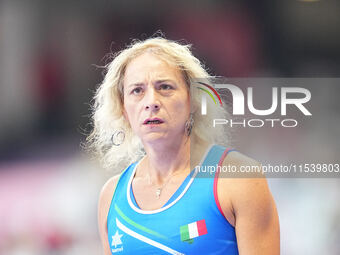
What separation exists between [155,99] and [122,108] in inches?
11.8

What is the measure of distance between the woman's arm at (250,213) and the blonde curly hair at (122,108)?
0.39 metres

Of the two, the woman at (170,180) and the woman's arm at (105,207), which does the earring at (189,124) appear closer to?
the woman at (170,180)

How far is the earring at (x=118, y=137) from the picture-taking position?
243 centimetres

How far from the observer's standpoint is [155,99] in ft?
6.82

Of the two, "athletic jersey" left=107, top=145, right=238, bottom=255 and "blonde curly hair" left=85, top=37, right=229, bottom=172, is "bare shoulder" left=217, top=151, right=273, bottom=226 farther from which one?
"blonde curly hair" left=85, top=37, right=229, bottom=172

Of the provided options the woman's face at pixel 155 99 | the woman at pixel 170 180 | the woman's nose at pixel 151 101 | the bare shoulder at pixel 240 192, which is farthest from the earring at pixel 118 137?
the bare shoulder at pixel 240 192

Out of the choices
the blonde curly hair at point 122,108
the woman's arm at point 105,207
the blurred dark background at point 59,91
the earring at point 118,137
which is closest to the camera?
the blonde curly hair at point 122,108

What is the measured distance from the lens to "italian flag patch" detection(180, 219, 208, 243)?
191cm

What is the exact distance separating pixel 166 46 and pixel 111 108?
43cm

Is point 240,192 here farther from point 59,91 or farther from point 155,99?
point 59,91

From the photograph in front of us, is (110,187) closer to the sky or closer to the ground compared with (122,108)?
closer to the ground

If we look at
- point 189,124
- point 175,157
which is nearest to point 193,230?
point 175,157

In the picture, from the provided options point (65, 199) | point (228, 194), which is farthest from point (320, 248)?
point (65, 199)

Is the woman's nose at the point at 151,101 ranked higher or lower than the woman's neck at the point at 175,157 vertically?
higher
